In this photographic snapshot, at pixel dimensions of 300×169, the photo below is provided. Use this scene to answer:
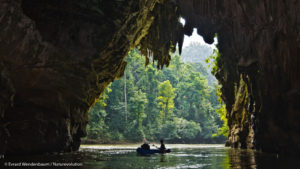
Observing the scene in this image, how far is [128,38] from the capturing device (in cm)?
1541

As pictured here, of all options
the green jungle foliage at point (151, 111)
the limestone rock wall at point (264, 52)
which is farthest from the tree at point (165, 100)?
the limestone rock wall at point (264, 52)

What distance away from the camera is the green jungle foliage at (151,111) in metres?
46.0

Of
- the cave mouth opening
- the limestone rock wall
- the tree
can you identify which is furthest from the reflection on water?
the tree

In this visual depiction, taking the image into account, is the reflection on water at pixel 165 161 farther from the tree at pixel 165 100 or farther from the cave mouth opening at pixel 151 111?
the tree at pixel 165 100

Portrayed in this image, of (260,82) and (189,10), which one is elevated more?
(189,10)

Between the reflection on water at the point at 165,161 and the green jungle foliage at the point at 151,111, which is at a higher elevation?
the green jungle foliage at the point at 151,111

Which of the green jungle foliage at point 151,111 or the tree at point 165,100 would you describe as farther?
the tree at point 165,100

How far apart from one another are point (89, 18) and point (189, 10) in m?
6.05

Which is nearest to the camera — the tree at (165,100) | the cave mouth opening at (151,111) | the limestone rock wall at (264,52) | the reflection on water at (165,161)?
the reflection on water at (165,161)

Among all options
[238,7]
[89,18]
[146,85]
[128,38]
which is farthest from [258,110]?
[146,85]

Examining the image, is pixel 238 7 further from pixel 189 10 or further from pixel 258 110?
pixel 258 110

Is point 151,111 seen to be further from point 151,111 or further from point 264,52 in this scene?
point 264,52

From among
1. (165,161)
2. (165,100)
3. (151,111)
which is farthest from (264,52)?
(151,111)

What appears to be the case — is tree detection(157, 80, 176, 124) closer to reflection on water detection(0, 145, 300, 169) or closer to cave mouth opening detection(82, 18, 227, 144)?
cave mouth opening detection(82, 18, 227, 144)
